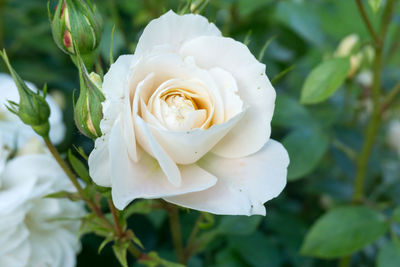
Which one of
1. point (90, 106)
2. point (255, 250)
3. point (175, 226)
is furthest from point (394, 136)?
point (90, 106)

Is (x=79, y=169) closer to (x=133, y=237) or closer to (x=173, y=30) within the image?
(x=133, y=237)

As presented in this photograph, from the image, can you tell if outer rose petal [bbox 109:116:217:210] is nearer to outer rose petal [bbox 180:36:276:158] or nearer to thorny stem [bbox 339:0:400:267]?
outer rose petal [bbox 180:36:276:158]

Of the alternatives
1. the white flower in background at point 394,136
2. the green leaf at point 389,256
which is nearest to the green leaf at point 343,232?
the green leaf at point 389,256

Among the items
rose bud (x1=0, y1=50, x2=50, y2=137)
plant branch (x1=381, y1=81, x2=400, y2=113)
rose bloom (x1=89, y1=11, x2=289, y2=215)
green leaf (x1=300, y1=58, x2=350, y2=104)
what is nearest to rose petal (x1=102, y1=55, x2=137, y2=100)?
rose bloom (x1=89, y1=11, x2=289, y2=215)

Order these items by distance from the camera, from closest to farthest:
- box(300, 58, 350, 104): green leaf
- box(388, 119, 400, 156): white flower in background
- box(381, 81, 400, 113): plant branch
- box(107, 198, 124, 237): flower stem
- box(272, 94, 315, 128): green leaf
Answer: box(107, 198, 124, 237): flower stem
box(300, 58, 350, 104): green leaf
box(381, 81, 400, 113): plant branch
box(272, 94, 315, 128): green leaf
box(388, 119, 400, 156): white flower in background

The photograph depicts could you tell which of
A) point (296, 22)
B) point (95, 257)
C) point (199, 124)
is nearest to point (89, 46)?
point (199, 124)

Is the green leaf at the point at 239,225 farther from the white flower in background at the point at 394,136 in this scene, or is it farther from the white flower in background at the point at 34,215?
the white flower in background at the point at 394,136
